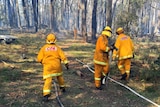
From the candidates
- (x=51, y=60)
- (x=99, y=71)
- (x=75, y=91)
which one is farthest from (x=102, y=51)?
(x=51, y=60)

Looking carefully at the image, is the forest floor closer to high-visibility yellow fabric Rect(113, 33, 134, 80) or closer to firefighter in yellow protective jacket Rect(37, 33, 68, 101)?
firefighter in yellow protective jacket Rect(37, 33, 68, 101)

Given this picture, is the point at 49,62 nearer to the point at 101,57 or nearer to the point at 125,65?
the point at 101,57

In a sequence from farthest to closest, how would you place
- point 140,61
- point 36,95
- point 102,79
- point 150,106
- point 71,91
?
point 140,61 < point 102,79 < point 71,91 < point 36,95 < point 150,106

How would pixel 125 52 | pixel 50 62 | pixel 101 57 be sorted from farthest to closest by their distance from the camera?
1. pixel 125 52
2. pixel 101 57
3. pixel 50 62

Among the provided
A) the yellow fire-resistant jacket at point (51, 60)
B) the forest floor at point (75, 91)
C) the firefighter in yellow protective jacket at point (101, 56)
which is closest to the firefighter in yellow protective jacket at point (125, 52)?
the forest floor at point (75, 91)

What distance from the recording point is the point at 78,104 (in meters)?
7.08

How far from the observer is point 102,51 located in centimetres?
813

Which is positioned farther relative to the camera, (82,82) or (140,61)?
(140,61)

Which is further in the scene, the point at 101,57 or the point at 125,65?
the point at 125,65

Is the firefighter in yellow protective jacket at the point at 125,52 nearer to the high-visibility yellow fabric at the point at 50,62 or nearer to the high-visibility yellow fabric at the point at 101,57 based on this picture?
the high-visibility yellow fabric at the point at 101,57

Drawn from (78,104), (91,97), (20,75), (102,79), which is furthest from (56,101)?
(20,75)

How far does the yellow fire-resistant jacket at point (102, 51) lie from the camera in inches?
316

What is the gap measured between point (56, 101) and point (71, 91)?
105cm

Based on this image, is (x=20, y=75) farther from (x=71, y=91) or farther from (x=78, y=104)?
(x=78, y=104)
